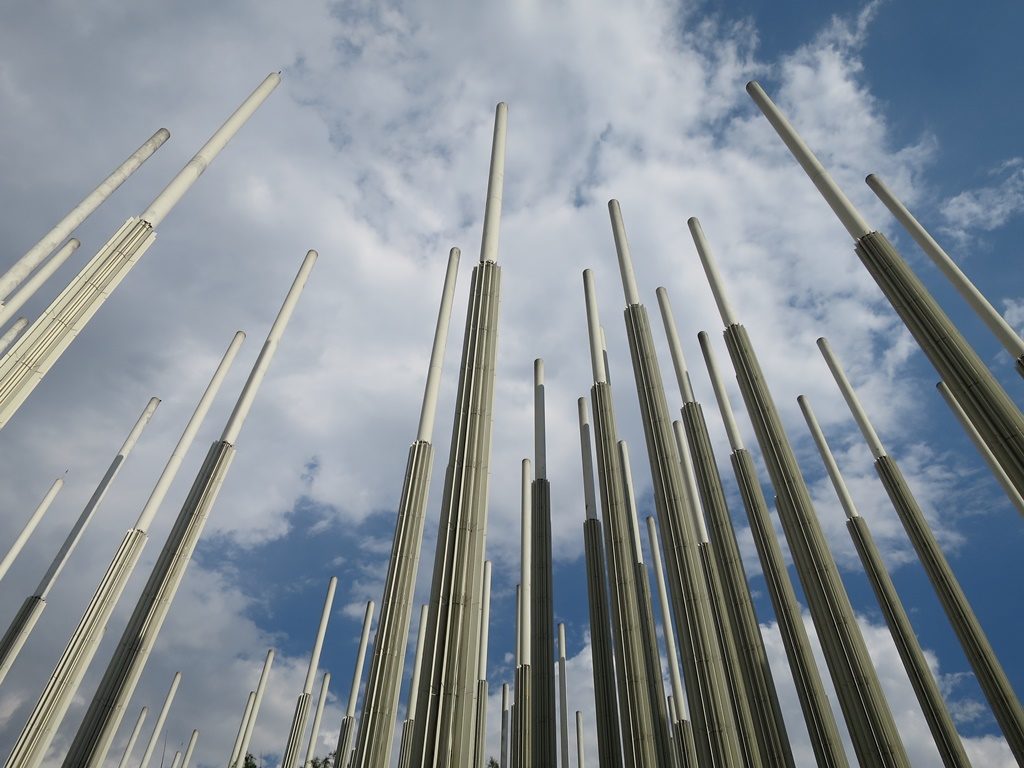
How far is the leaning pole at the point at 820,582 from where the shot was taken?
1326cm

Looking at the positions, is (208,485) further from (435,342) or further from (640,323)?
(640,323)

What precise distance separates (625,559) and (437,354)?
8.06 metres

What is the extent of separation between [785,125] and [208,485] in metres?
18.8

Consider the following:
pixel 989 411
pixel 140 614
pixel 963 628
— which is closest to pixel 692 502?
pixel 963 628

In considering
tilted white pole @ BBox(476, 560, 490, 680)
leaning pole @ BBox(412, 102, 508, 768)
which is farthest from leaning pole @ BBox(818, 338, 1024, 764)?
tilted white pole @ BBox(476, 560, 490, 680)

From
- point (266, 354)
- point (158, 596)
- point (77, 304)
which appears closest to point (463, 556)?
point (77, 304)

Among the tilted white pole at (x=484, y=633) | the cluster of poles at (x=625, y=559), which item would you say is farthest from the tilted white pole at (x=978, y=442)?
the tilted white pole at (x=484, y=633)

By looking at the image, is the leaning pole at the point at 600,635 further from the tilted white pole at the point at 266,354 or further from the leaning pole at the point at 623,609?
the tilted white pole at the point at 266,354

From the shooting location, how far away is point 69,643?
1812 centimetres

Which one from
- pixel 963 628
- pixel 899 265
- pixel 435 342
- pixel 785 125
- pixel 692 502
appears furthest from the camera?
pixel 692 502

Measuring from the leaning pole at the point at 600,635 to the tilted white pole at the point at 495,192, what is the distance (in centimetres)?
1065

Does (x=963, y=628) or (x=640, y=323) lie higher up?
(x=640, y=323)

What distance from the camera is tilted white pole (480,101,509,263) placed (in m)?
14.1

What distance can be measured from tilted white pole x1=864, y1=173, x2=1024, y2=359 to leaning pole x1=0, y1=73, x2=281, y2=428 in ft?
54.8
